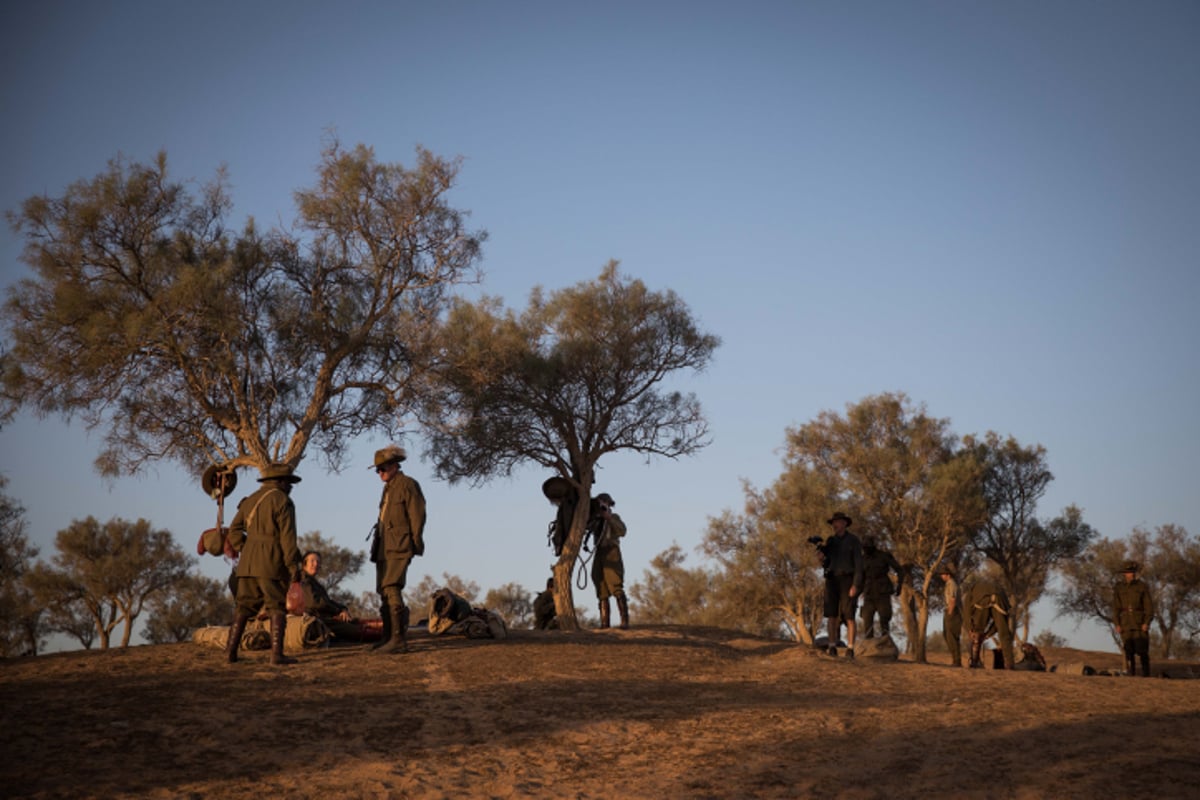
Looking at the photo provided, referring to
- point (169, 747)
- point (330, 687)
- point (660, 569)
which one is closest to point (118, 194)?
point (330, 687)

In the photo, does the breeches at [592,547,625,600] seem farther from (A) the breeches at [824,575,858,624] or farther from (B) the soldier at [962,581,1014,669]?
(B) the soldier at [962,581,1014,669]

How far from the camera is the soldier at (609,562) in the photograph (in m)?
18.1

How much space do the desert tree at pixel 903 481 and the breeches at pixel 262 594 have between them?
24.0m

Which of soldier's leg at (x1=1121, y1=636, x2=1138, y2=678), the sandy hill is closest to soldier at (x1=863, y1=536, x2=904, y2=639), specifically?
soldier's leg at (x1=1121, y1=636, x2=1138, y2=678)

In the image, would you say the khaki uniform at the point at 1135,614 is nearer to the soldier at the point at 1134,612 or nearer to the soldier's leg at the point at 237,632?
the soldier at the point at 1134,612

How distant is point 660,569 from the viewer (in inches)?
1868

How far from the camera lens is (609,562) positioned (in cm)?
1822

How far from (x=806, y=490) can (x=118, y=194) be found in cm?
2322

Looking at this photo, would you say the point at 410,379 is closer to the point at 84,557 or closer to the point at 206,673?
the point at 206,673

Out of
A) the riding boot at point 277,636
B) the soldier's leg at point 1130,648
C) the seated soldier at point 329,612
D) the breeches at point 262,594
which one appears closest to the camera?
the breeches at point 262,594

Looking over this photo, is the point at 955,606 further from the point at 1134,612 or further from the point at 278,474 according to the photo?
the point at 278,474

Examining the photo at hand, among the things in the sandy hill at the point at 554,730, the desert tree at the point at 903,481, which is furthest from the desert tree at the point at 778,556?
the sandy hill at the point at 554,730

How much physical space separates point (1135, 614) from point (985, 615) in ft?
7.78

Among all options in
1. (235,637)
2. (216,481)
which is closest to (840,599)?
(235,637)
